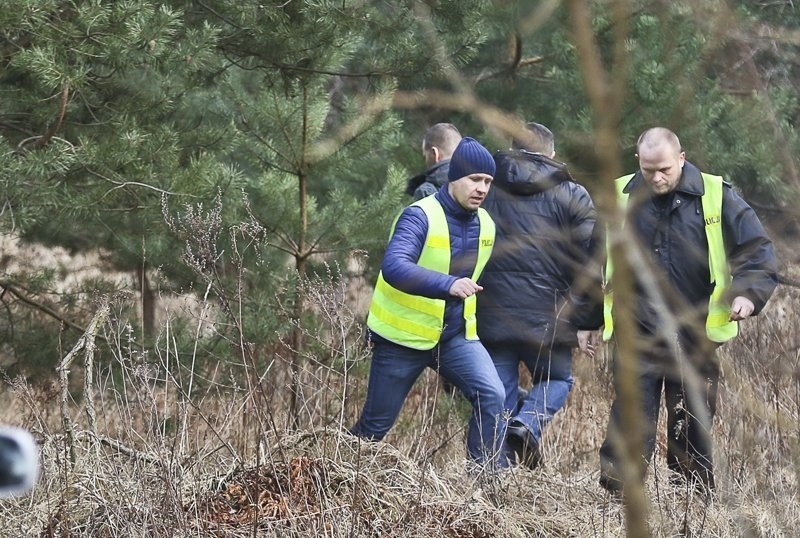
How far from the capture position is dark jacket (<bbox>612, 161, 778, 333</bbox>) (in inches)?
213

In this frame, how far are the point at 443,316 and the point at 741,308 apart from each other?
4.21 ft

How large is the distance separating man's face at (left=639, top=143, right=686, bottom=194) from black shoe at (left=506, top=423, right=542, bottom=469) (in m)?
1.33

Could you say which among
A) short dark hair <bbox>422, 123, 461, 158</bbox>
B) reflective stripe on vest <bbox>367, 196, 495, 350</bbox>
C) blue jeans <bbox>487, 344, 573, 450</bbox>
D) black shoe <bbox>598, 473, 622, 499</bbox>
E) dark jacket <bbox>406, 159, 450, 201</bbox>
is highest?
short dark hair <bbox>422, 123, 461, 158</bbox>

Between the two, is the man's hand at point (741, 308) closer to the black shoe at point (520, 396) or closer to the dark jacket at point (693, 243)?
the dark jacket at point (693, 243)

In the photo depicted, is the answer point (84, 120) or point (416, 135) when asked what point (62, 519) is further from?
point (416, 135)

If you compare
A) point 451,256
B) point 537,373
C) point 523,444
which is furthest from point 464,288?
point 537,373

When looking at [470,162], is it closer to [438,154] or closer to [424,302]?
[424,302]

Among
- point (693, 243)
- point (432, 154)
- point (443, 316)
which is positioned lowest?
point (443, 316)

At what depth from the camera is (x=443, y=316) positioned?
229 inches

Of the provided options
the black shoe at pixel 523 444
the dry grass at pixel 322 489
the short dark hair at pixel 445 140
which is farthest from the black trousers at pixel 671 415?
the short dark hair at pixel 445 140

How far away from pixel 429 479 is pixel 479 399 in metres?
0.76

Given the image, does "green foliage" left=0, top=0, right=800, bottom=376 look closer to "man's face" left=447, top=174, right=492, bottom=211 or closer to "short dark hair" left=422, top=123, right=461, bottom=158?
"short dark hair" left=422, top=123, right=461, bottom=158

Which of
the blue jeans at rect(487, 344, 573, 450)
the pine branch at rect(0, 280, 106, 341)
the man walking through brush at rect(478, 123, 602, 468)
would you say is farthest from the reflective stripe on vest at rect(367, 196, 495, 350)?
the pine branch at rect(0, 280, 106, 341)

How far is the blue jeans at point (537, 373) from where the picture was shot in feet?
20.9
